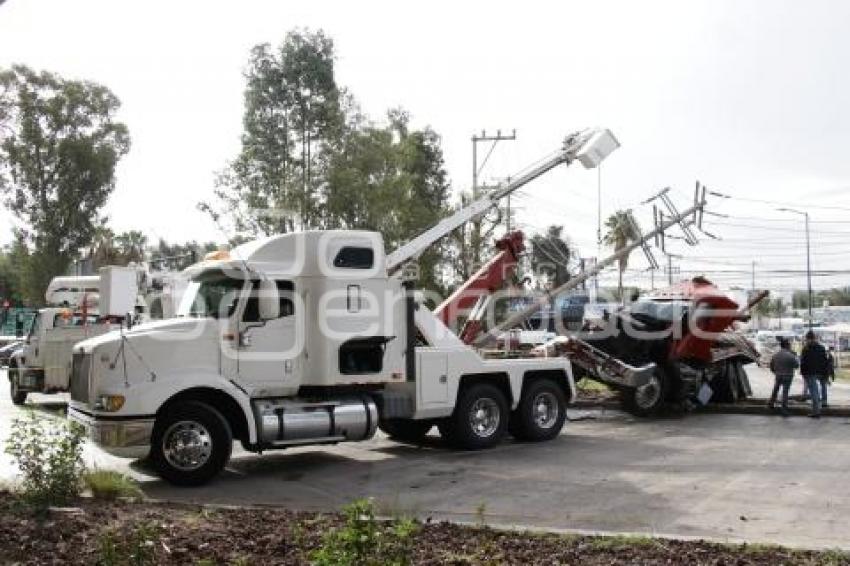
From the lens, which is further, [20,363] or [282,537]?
[20,363]

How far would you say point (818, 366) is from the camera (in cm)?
1730

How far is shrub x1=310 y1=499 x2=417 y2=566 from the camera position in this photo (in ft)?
16.2

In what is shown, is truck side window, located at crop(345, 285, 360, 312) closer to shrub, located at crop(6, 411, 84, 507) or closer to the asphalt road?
the asphalt road

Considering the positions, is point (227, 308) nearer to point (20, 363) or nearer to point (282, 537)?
point (282, 537)

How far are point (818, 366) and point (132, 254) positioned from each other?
41.2 m

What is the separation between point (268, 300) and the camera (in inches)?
449

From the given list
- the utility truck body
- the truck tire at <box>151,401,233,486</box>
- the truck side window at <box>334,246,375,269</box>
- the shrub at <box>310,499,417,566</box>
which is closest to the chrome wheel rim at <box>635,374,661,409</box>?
the truck side window at <box>334,246,375,269</box>

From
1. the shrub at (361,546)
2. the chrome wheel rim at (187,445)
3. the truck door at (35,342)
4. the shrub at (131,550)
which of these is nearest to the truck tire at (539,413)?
the chrome wheel rim at (187,445)

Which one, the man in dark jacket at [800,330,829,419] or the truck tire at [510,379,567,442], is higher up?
the man in dark jacket at [800,330,829,419]

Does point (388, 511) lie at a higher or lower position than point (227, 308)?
lower

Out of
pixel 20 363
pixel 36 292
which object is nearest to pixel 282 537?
pixel 20 363

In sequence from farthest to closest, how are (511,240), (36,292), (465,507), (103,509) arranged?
(36,292), (511,240), (465,507), (103,509)

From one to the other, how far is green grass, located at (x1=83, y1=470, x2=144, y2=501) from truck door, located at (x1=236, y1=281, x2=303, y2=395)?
2.51 m

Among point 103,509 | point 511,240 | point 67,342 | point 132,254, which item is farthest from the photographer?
point 132,254
